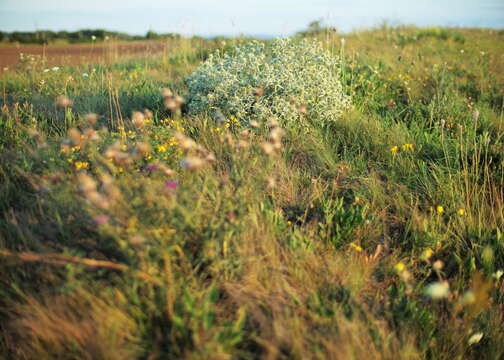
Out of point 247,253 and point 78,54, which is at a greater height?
point 78,54

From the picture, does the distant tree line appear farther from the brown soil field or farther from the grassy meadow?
the grassy meadow

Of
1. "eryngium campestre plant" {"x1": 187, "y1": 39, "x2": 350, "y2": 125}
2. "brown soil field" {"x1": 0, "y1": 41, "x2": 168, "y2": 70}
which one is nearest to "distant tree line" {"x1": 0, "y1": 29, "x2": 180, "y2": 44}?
"brown soil field" {"x1": 0, "y1": 41, "x2": 168, "y2": 70}

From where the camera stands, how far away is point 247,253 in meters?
1.67

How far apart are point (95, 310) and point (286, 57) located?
3155 millimetres

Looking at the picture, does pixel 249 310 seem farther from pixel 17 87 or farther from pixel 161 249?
pixel 17 87

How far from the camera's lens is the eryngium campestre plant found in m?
3.28

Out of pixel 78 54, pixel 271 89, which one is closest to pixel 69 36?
pixel 78 54

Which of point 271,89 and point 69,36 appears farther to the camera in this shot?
point 69,36

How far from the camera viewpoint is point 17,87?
4867 mm

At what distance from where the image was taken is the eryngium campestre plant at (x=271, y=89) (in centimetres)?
328

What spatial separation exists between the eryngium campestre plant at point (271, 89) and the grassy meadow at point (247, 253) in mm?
404

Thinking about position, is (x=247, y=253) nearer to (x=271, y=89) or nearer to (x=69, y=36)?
(x=271, y=89)

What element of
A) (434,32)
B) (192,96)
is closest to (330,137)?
(192,96)

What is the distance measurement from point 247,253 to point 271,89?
219cm
